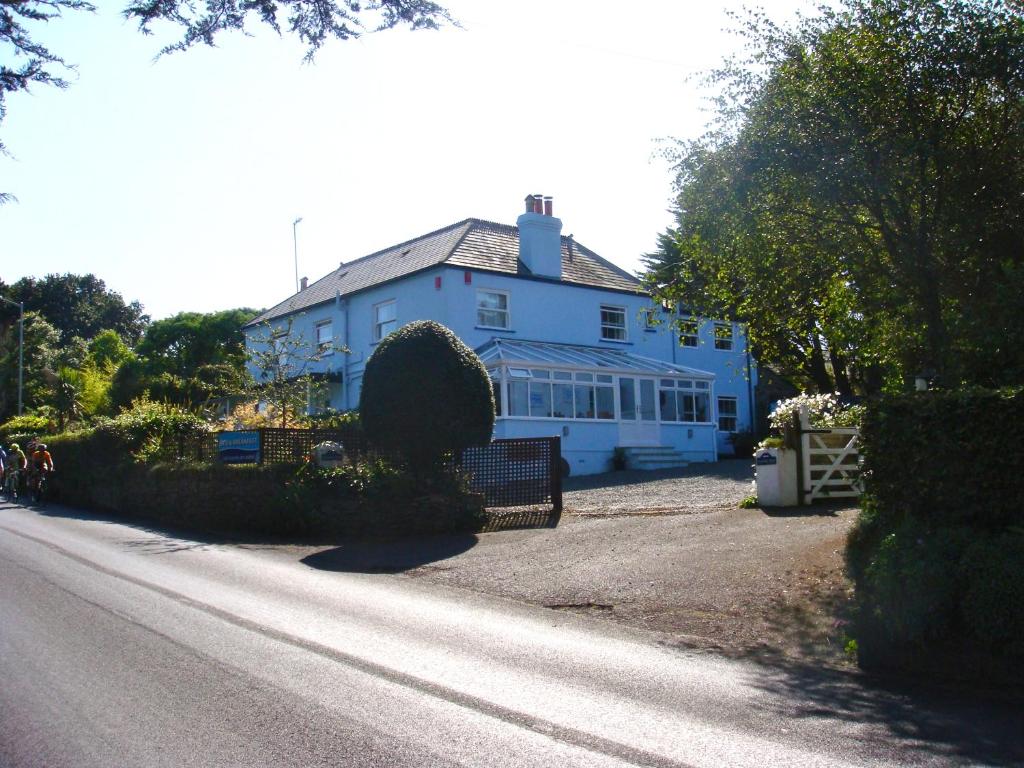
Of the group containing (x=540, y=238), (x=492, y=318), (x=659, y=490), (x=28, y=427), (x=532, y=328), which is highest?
(x=540, y=238)

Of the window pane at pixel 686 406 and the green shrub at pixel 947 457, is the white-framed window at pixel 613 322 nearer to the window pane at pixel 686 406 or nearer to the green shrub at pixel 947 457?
the window pane at pixel 686 406

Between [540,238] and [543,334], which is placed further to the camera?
[540,238]

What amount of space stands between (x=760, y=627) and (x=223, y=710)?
5.06 metres

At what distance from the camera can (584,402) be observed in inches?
1221

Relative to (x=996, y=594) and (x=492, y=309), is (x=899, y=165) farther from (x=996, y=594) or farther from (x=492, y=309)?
(x=492, y=309)

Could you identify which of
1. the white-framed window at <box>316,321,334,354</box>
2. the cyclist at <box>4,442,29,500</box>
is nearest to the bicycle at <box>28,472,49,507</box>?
the cyclist at <box>4,442,29,500</box>

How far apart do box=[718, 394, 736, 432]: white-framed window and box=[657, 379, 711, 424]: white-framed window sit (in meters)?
3.30

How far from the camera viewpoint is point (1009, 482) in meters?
7.92

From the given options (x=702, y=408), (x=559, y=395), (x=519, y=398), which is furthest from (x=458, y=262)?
(x=702, y=408)

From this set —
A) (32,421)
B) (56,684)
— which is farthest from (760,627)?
(32,421)

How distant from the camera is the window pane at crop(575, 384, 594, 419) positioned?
101 feet

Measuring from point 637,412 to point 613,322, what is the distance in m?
4.73

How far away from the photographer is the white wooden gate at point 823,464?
1638 centimetres

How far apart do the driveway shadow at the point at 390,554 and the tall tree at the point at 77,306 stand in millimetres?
61237
